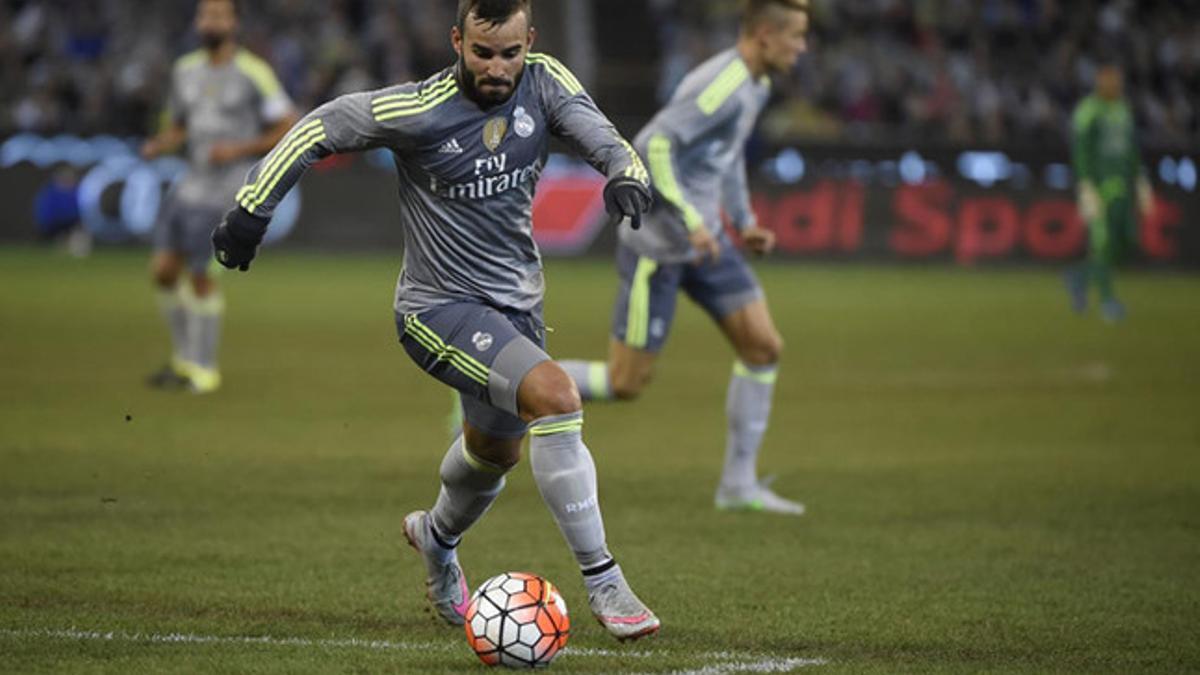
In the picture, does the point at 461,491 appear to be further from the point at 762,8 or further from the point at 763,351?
the point at 762,8

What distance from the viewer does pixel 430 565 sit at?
24.1ft

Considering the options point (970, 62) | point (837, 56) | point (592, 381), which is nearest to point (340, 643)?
point (592, 381)

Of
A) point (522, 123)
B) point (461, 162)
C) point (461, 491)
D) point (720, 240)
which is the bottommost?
point (461, 491)

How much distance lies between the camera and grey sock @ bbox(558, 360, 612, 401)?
10.9 m

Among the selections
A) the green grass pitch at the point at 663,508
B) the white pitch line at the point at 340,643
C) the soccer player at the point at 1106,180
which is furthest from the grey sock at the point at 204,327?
the soccer player at the point at 1106,180

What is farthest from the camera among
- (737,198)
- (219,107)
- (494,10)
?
(219,107)

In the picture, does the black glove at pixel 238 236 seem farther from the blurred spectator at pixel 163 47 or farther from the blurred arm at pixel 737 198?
the blurred spectator at pixel 163 47

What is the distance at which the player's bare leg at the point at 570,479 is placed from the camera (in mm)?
6629

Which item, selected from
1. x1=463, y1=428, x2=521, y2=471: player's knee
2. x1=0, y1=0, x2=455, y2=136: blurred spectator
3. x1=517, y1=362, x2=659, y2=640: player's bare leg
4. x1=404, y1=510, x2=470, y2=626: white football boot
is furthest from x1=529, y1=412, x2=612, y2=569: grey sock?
x1=0, y1=0, x2=455, y2=136: blurred spectator

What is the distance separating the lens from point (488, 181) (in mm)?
6895

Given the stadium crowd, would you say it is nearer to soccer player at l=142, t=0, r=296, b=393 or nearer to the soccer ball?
soccer player at l=142, t=0, r=296, b=393

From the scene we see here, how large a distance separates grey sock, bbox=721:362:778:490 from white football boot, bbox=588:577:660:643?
376 cm

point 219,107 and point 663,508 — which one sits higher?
point 219,107

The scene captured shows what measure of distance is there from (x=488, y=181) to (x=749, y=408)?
3.82 m
